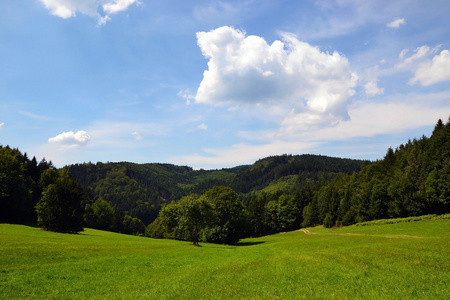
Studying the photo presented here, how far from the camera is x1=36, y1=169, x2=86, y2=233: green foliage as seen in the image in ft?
218

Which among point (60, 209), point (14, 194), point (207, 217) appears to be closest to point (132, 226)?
point (14, 194)

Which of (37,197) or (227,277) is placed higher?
(37,197)

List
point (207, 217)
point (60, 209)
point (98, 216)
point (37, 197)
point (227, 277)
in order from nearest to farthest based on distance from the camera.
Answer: point (227, 277) < point (207, 217) < point (60, 209) < point (37, 197) < point (98, 216)

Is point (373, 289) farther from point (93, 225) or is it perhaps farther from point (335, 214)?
point (93, 225)

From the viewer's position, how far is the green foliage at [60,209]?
66.4 metres

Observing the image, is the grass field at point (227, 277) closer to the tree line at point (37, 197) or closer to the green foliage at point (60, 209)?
the green foliage at point (60, 209)

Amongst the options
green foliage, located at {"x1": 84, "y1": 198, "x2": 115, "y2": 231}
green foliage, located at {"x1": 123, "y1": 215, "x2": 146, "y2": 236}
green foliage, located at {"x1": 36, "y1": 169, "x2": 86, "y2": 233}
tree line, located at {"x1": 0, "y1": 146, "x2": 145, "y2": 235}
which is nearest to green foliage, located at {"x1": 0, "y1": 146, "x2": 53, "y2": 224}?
tree line, located at {"x1": 0, "y1": 146, "x2": 145, "y2": 235}

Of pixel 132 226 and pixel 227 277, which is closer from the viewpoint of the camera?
pixel 227 277

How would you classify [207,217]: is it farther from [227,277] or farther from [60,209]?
[60,209]

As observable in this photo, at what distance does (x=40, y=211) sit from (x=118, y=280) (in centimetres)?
6045

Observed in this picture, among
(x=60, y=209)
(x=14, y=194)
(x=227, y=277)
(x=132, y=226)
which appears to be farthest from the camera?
(x=132, y=226)

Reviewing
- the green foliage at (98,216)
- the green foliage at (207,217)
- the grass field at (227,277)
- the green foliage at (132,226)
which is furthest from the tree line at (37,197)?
the green foliage at (132,226)

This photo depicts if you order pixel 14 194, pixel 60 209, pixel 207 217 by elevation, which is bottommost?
pixel 207 217

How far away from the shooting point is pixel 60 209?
67188mm
